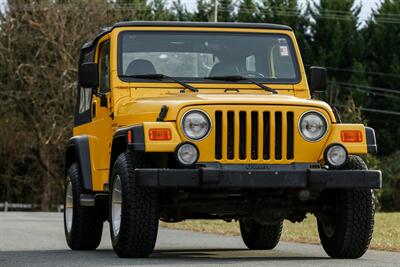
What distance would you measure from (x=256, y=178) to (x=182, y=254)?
2786mm

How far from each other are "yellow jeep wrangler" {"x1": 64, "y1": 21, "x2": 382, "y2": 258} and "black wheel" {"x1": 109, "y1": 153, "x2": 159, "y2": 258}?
13 millimetres

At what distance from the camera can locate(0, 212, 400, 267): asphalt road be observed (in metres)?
11.8

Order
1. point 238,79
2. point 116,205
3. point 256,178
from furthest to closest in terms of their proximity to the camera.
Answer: point 238,79, point 116,205, point 256,178

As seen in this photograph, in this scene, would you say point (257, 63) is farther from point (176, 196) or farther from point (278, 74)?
point (176, 196)

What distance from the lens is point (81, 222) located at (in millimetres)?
14703

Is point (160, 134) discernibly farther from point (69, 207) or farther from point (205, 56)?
point (69, 207)

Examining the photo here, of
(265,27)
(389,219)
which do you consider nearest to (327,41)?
(389,219)

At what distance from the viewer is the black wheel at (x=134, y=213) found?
38.8ft

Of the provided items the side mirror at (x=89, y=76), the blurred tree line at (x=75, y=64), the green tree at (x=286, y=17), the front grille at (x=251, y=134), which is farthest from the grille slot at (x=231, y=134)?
the green tree at (x=286, y=17)

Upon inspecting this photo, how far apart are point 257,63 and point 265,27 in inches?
Result: 20.8

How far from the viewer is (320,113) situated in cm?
1207

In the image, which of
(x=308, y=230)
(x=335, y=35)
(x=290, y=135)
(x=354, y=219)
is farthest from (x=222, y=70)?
(x=335, y=35)

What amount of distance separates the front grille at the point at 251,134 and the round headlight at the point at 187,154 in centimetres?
25

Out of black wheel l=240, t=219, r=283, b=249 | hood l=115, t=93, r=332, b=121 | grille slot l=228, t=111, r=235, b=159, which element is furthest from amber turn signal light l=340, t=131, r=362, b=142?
black wheel l=240, t=219, r=283, b=249
